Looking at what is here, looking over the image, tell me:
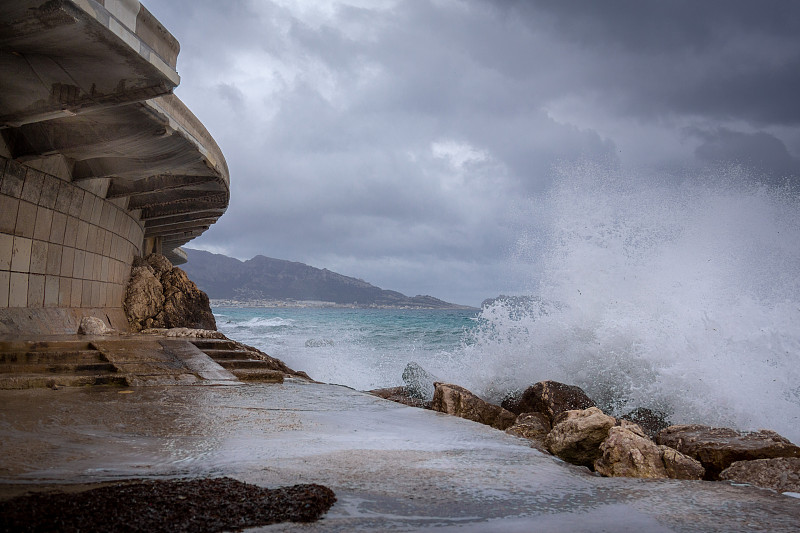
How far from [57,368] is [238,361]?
6.56 feet

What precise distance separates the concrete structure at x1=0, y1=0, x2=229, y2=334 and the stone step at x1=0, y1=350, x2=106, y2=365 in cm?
159

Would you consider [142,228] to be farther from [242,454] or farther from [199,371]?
[242,454]

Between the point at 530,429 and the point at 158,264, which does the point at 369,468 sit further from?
the point at 158,264

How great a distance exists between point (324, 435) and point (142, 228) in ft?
35.2

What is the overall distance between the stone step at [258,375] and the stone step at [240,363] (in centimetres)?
19

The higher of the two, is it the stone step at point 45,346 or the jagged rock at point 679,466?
the stone step at point 45,346

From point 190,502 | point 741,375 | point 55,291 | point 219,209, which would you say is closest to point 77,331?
point 55,291

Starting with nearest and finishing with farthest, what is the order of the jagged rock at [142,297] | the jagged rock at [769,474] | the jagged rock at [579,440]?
1. the jagged rock at [769,474]
2. the jagged rock at [579,440]
3. the jagged rock at [142,297]

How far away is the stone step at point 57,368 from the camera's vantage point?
5.00 meters

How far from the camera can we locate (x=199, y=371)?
19.0 feet

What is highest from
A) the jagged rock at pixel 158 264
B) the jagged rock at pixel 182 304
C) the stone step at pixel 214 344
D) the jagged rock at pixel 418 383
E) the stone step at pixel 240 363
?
the jagged rock at pixel 158 264

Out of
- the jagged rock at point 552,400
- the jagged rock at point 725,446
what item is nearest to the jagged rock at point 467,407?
the jagged rock at point 552,400

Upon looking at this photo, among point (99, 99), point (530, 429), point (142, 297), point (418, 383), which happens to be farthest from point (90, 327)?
point (530, 429)

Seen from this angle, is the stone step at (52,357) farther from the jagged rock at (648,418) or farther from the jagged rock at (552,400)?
the jagged rock at (648,418)
